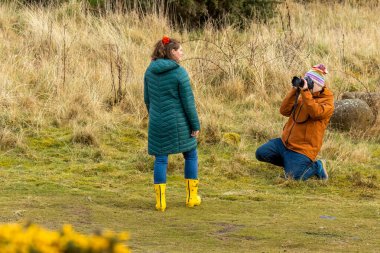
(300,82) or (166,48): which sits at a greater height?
(166,48)

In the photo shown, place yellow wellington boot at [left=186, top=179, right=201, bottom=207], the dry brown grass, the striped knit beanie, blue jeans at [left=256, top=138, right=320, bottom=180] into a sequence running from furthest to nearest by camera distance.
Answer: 1. the dry brown grass
2. blue jeans at [left=256, top=138, right=320, bottom=180]
3. the striped knit beanie
4. yellow wellington boot at [left=186, top=179, right=201, bottom=207]

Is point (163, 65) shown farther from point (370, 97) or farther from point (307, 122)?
point (370, 97)

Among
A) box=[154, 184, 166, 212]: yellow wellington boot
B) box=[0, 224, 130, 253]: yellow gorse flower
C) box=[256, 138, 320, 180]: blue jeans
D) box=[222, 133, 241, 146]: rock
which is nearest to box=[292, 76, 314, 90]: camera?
box=[256, 138, 320, 180]: blue jeans

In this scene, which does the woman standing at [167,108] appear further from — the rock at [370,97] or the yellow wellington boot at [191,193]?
the rock at [370,97]

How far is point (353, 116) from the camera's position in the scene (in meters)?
11.6

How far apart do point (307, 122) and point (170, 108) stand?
2066mm

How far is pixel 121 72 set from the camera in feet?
41.8

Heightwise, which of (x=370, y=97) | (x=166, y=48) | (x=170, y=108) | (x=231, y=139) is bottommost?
(x=231, y=139)

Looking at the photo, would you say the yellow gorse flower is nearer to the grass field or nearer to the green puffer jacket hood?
the grass field

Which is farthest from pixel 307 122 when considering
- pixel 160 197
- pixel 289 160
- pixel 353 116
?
pixel 353 116

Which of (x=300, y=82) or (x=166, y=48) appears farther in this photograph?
(x=300, y=82)

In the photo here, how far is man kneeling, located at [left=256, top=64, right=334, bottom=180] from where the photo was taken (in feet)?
30.2

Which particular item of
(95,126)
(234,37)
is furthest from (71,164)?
(234,37)

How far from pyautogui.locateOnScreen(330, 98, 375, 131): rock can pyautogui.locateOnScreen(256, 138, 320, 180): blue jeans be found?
2192mm
